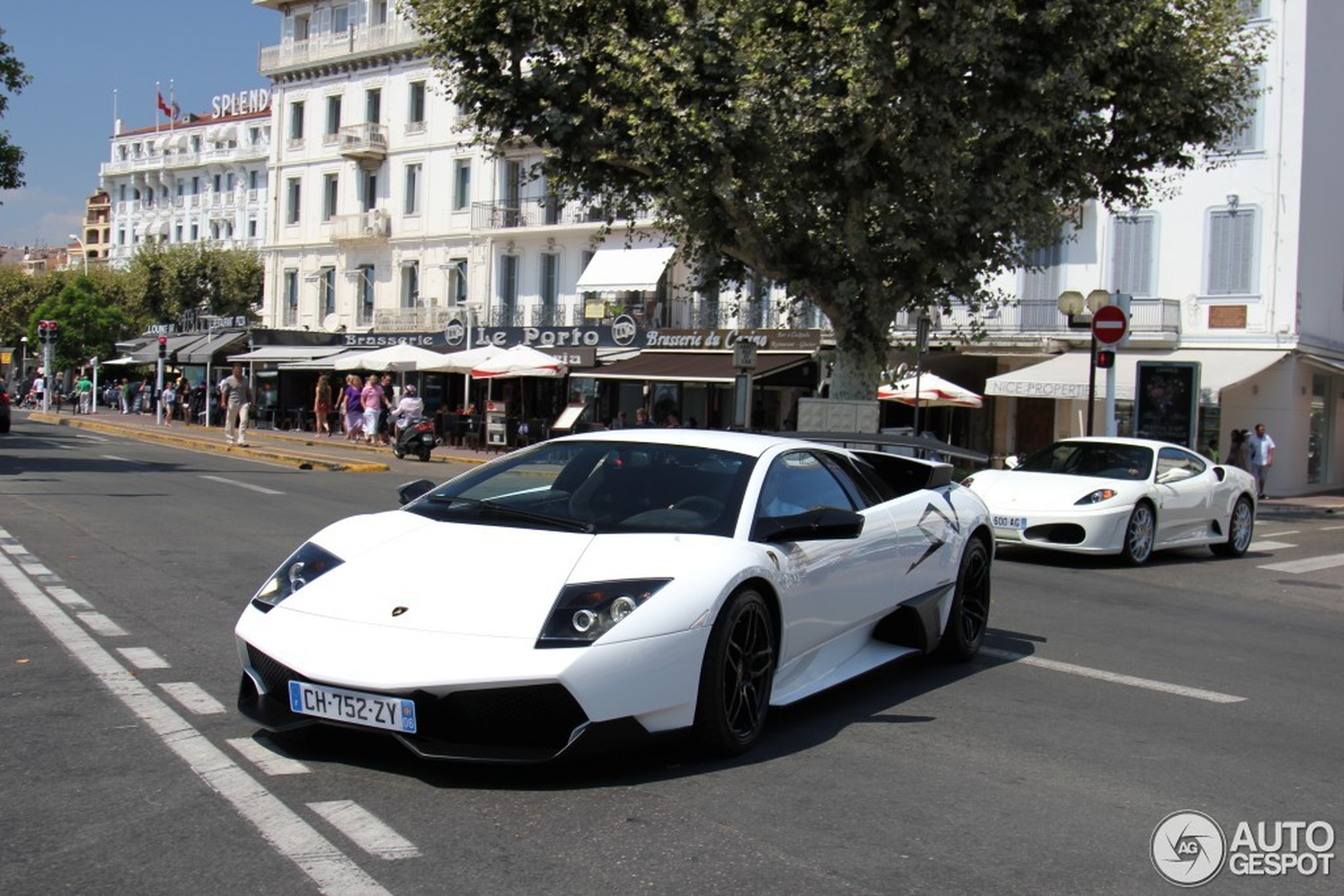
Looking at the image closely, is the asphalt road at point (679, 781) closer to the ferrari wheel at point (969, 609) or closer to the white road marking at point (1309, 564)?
the ferrari wheel at point (969, 609)

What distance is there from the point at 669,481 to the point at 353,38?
159 feet

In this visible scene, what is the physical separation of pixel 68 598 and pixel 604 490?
182 inches

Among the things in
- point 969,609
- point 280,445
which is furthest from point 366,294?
point 969,609

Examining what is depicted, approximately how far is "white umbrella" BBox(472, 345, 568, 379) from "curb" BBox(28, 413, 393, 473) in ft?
18.9

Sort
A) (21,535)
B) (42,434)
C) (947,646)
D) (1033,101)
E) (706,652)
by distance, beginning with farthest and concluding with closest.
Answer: (42,434), (1033,101), (21,535), (947,646), (706,652)

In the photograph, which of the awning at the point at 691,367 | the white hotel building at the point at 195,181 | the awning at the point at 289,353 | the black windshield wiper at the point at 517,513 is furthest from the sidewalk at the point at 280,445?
the white hotel building at the point at 195,181

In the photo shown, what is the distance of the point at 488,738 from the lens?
4.61 m

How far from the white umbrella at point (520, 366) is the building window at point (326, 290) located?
20.3 m

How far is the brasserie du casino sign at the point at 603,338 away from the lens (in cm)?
3484

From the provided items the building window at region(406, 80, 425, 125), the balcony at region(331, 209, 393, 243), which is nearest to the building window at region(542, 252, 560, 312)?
the balcony at region(331, 209, 393, 243)

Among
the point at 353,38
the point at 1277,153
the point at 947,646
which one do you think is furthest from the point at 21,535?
the point at 353,38

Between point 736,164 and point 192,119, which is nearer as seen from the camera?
point 736,164

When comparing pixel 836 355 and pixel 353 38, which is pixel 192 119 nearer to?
pixel 353 38

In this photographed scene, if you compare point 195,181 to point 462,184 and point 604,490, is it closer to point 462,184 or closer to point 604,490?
point 462,184
